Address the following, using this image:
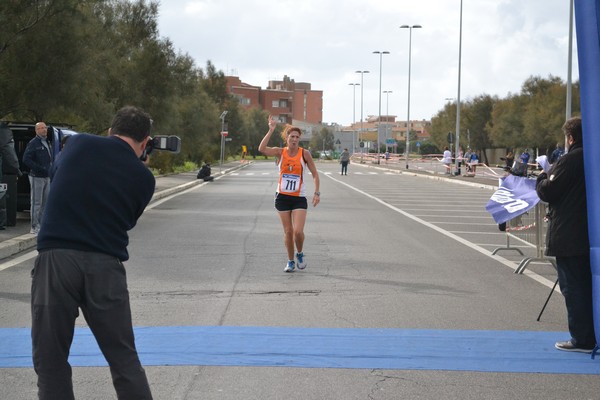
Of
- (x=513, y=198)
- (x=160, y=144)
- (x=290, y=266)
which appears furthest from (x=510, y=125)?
(x=160, y=144)

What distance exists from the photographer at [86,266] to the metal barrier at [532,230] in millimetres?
7502

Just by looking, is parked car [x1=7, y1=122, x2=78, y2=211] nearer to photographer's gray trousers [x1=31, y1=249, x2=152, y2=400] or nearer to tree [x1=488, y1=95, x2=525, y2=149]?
photographer's gray trousers [x1=31, y1=249, x2=152, y2=400]

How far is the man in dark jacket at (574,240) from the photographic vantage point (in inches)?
274

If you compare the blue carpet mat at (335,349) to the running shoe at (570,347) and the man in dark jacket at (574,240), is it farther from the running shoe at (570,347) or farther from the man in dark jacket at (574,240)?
the man in dark jacket at (574,240)

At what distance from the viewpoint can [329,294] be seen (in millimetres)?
9367

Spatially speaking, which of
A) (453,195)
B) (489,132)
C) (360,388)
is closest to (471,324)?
(360,388)

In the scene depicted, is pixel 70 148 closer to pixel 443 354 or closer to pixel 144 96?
pixel 443 354

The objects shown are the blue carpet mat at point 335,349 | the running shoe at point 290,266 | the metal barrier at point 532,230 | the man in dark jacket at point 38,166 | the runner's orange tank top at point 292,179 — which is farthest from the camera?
the man in dark jacket at point 38,166

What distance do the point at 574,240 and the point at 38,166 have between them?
993 centimetres

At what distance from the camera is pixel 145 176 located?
4500mm

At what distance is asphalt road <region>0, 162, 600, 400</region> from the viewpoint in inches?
229

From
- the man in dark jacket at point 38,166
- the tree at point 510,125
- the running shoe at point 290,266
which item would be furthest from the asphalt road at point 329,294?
the tree at point 510,125

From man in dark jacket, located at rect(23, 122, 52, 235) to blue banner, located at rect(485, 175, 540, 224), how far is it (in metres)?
7.49

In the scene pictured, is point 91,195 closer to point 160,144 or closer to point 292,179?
point 160,144
